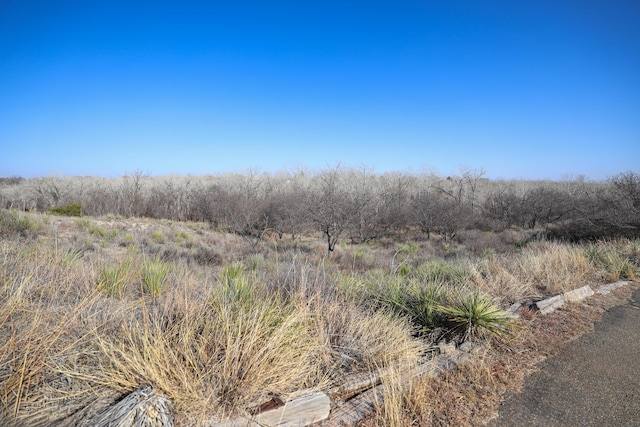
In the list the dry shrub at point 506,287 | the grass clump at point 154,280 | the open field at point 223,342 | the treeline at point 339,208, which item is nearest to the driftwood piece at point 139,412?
the open field at point 223,342

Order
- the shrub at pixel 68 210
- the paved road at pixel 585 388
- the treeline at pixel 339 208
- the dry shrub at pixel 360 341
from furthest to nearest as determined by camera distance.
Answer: the shrub at pixel 68 210
the treeline at pixel 339 208
the dry shrub at pixel 360 341
the paved road at pixel 585 388

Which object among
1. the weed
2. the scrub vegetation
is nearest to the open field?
the scrub vegetation

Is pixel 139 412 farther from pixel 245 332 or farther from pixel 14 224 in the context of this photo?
pixel 14 224

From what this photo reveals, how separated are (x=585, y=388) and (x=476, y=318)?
1.29 m

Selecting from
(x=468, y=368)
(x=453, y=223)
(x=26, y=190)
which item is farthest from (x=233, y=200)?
(x=468, y=368)

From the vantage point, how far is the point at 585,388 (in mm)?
3498

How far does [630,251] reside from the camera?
9500 millimetres

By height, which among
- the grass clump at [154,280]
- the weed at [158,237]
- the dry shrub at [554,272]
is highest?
the grass clump at [154,280]

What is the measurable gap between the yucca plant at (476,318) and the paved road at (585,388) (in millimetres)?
653

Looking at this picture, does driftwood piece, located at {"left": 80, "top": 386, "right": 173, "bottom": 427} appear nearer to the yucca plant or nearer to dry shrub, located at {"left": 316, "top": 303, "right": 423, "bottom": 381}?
dry shrub, located at {"left": 316, "top": 303, "right": 423, "bottom": 381}

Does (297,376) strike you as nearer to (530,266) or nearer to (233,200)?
(530,266)

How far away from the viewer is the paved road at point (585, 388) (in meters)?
3.03

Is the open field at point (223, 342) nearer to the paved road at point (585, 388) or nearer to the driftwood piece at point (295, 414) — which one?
the driftwood piece at point (295, 414)

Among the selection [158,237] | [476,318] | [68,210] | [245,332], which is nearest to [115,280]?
[245,332]
